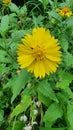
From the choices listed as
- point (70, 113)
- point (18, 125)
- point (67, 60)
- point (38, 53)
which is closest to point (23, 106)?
point (18, 125)

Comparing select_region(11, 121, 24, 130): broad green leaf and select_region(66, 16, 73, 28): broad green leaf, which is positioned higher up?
select_region(66, 16, 73, 28): broad green leaf

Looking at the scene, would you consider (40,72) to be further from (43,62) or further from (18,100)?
(18,100)

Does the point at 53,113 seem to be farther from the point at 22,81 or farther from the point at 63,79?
the point at 22,81

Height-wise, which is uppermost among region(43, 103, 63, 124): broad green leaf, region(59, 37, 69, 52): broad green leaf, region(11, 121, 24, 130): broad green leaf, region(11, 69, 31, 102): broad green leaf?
region(59, 37, 69, 52): broad green leaf

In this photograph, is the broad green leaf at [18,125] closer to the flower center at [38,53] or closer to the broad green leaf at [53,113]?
the broad green leaf at [53,113]

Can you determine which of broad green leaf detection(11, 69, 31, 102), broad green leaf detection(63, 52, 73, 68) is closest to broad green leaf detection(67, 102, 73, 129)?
broad green leaf detection(63, 52, 73, 68)

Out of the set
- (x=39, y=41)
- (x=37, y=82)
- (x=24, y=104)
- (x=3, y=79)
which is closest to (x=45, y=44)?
(x=39, y=41)

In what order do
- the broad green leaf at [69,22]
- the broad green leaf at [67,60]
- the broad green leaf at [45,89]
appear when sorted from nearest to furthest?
1. the broad green leaf at [45,89]
2. the broad green leaf at [67,60]
3. the broad green leaf at [69,22]

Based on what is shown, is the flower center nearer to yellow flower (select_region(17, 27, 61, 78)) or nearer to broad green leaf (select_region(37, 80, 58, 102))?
yellow flower (select_region(17, 27, 61, 78))

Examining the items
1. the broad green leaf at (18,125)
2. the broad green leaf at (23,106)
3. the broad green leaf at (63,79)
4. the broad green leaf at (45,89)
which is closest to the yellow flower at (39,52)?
the broad green leaf at (45,89)
